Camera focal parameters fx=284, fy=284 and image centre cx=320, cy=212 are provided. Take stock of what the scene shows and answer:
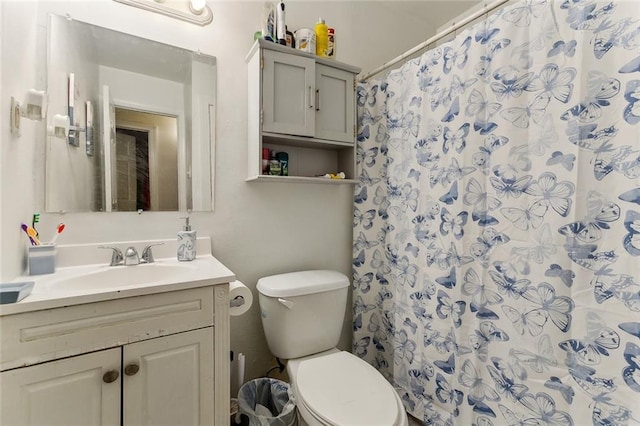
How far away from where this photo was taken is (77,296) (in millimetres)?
758

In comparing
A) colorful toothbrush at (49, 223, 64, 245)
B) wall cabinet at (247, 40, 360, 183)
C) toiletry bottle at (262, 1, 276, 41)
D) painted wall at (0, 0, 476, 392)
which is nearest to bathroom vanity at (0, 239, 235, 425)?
colorful toothbrush at (49, 223, 64, 245)

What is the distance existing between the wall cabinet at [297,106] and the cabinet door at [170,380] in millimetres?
737

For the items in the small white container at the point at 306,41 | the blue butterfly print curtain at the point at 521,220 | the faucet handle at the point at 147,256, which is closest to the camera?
the blue butterfly print curtain at the point at 521,220

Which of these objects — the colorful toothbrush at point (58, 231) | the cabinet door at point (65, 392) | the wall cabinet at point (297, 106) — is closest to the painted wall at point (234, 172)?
the colorful toothbrush at point (58, 231)

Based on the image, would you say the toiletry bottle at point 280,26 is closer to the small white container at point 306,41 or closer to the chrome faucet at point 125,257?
the small white container at point 306,41

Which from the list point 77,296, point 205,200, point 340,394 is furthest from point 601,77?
point 77,296

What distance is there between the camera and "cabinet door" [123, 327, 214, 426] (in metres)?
0.84

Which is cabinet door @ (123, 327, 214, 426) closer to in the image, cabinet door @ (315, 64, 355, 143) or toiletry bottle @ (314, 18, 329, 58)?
cabinet door @ (315, 64, 355, 143)

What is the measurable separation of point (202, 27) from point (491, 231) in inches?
61.0

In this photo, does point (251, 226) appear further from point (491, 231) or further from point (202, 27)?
point (491, 231)

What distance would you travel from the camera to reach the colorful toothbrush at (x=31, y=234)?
3.15 feet

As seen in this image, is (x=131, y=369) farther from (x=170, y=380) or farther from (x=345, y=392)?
(x=345, y=392)

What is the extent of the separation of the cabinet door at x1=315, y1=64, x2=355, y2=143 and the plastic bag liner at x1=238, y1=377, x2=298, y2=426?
1213mm

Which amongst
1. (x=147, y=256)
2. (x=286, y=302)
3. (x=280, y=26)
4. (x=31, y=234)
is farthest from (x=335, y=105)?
(x=31, y=234)
